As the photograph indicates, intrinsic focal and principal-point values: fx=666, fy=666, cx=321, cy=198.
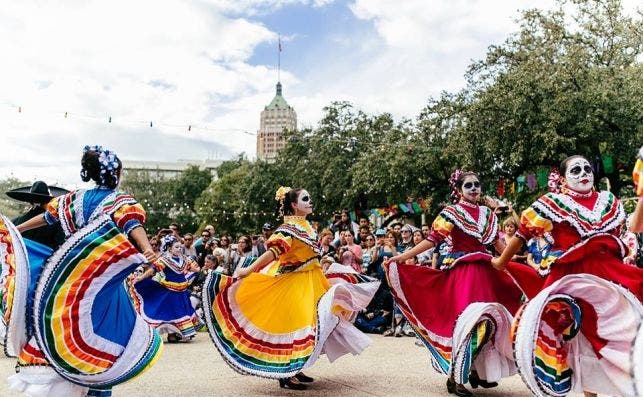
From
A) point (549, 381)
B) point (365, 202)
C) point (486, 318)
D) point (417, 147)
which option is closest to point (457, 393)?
point (486, 318)

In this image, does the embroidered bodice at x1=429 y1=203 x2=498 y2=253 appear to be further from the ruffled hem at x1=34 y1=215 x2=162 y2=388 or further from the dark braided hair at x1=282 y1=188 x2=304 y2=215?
the ruffled hem at x1=34 y1=215 x2=162 y2=388

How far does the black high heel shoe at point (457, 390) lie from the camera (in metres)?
5.12

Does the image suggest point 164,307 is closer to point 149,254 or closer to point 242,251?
point 242,251

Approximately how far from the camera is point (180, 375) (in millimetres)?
6113

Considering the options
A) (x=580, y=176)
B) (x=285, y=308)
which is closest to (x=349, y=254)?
(x=285, y=308)

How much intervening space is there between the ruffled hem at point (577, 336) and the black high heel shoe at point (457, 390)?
4.29 ft

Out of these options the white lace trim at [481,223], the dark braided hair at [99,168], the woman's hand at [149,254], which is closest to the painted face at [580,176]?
the white lace trim at [481,223]

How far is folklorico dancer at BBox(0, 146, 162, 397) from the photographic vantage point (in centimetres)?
371

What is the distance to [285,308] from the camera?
5621 mm

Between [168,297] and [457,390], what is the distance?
4621mm

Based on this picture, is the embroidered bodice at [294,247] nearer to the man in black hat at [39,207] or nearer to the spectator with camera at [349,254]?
the man in black hat at [39,207]

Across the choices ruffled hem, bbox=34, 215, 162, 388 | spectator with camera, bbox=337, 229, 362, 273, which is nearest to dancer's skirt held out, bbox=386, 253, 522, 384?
ruffled hem, bbox=34, 215, 162, 388

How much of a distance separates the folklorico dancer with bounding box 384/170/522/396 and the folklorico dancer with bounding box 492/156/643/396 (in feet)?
2.67

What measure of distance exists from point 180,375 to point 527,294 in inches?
128
